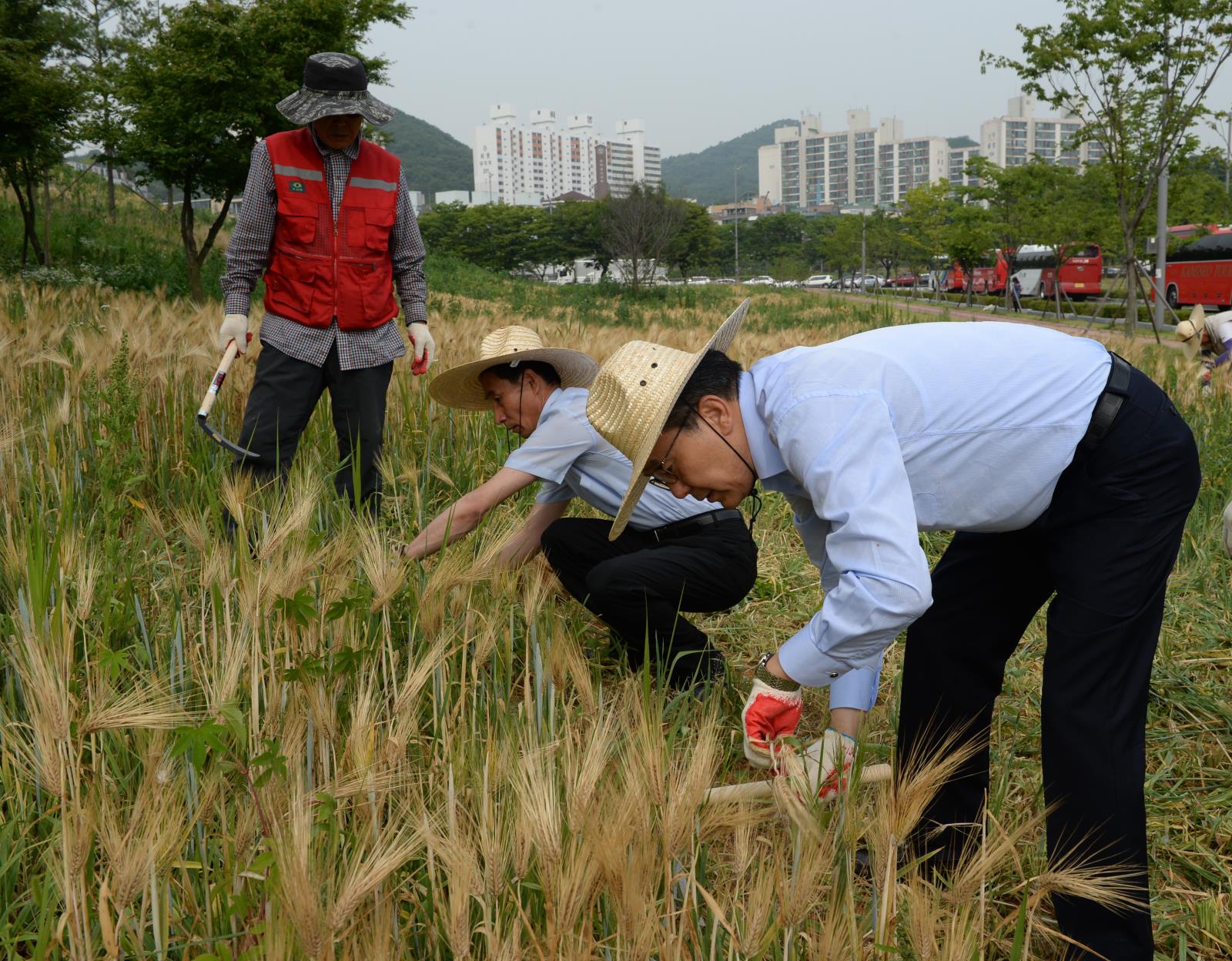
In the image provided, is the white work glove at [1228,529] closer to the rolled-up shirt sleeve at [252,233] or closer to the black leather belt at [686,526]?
the black leather belt at [686,526]

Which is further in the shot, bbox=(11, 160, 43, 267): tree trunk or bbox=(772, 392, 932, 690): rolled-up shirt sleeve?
bbox=(11, 160, 43, 267): tree trunk

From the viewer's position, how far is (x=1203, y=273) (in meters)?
25.0

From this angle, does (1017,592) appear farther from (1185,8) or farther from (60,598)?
(1185,8)

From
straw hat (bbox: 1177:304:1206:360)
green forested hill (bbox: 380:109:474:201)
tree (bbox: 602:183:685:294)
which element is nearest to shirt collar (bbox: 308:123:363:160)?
straw hat (bbox: 1177:304:1206:360)

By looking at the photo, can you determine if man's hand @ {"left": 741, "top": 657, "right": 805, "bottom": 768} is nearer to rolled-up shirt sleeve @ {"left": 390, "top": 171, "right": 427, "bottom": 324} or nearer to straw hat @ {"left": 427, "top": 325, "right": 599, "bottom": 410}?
straw hat @ {"left": 427, "top": 325, "right": 599, "bottom": 410}

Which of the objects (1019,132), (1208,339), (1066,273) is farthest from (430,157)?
(1208,339)

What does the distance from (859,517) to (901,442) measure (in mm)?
286

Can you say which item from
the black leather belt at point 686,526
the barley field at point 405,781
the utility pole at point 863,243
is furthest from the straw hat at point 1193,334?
the utility pole at point 863,243

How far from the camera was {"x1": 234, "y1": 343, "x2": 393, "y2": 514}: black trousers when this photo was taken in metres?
3.84

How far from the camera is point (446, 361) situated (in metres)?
5.61

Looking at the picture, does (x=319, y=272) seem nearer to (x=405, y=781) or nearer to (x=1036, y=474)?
(x=405, y=781)

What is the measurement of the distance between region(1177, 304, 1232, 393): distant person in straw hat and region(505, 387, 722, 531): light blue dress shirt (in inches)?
184

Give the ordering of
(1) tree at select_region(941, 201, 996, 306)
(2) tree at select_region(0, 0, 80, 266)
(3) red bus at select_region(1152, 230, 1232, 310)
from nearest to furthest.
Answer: (2) tree at select_region(0, 0, 80, 266) → (3) red bus at select_region(1152, 230, 1232, 310) → (1) tree at select_region(941, 201, 996, 306)

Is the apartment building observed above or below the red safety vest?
above
